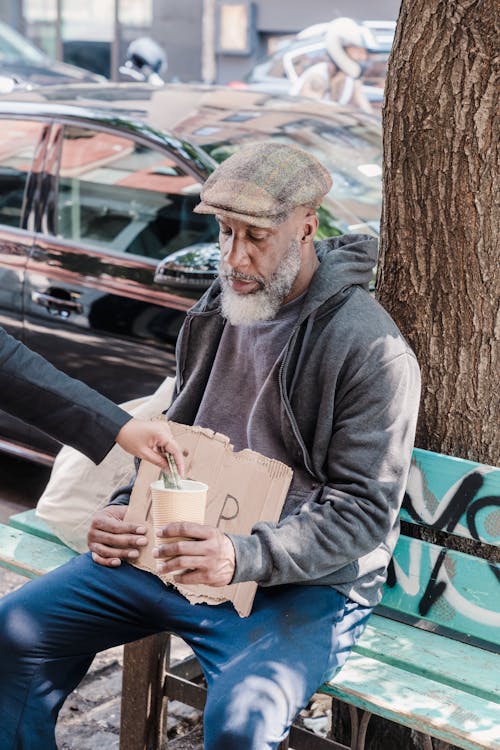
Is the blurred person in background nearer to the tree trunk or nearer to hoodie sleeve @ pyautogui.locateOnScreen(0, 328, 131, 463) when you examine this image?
the tree trunk

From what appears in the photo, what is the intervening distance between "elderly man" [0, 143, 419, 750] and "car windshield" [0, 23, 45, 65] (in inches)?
432

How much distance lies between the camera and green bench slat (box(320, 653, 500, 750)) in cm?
264

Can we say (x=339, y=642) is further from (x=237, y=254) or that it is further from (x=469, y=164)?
(x=469, y=164)

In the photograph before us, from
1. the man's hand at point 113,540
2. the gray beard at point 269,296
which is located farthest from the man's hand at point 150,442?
the gray beard at point 269,296

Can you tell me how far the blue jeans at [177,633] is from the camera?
2.65 meters

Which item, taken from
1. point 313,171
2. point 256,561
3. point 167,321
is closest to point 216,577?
point 256,561

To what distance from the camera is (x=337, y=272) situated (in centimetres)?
310

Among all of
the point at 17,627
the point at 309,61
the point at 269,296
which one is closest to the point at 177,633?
the point at 17,627

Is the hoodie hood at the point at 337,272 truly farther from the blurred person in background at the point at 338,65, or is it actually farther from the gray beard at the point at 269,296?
the blurred person in background at the point at 338,65

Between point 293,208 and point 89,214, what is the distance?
105 inches

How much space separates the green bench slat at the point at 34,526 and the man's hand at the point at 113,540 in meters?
0.58

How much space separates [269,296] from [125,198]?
2569mm

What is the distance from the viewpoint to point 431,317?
130 inches

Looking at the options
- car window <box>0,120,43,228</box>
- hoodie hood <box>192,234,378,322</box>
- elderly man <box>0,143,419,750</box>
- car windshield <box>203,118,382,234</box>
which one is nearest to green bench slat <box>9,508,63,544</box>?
elderly man <box>0,143,419,750</box>
